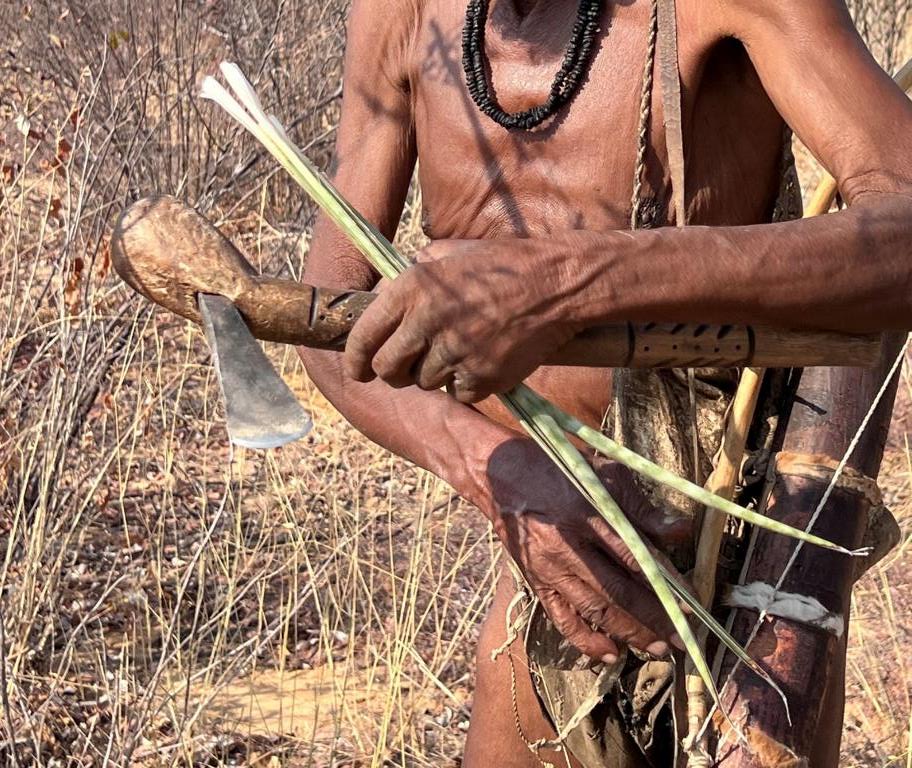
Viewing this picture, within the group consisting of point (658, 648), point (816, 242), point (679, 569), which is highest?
point (816, 242)

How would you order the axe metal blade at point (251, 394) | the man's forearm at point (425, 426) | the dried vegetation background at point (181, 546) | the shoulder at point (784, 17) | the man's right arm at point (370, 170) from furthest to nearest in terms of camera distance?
the dried vegetation background at point (181, 546) < the man's right arm at point (370, 170) < the man's forearm at point (425, 426) < the shoulder at point (784, 17) < the axe metal blade at point (251, 394)

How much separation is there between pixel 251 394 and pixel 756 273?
0.52m

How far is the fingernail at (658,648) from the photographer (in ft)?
5.56

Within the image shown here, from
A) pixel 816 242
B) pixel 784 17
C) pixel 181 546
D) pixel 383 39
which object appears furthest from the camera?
pixel 181 546

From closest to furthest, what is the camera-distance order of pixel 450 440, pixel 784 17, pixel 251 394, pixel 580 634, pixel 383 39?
pixel 251 394 < pixel 784 17 < pixel 580 634 < pixel 450 440 < pixel 383 39

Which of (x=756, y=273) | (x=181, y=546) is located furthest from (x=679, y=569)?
(x=181, y=546)

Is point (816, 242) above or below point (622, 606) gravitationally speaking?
above

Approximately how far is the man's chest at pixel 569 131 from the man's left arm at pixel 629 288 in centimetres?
34

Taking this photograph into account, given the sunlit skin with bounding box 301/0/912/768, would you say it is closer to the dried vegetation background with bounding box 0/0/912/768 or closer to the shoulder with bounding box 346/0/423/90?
the shoulder with bounding box 346/0/423/90

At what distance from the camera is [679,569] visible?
175 cm

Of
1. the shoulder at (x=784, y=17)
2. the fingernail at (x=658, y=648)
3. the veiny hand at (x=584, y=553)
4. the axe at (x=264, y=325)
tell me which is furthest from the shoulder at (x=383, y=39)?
the fingernail at (x=658, y=648)

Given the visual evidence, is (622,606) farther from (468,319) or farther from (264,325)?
(264,325)

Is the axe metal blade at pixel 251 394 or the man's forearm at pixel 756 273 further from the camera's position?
the man's forearm at pixel 756 273

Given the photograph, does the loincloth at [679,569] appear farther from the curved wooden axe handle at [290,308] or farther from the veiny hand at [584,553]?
the curved wooden axe handle at [290,308]
